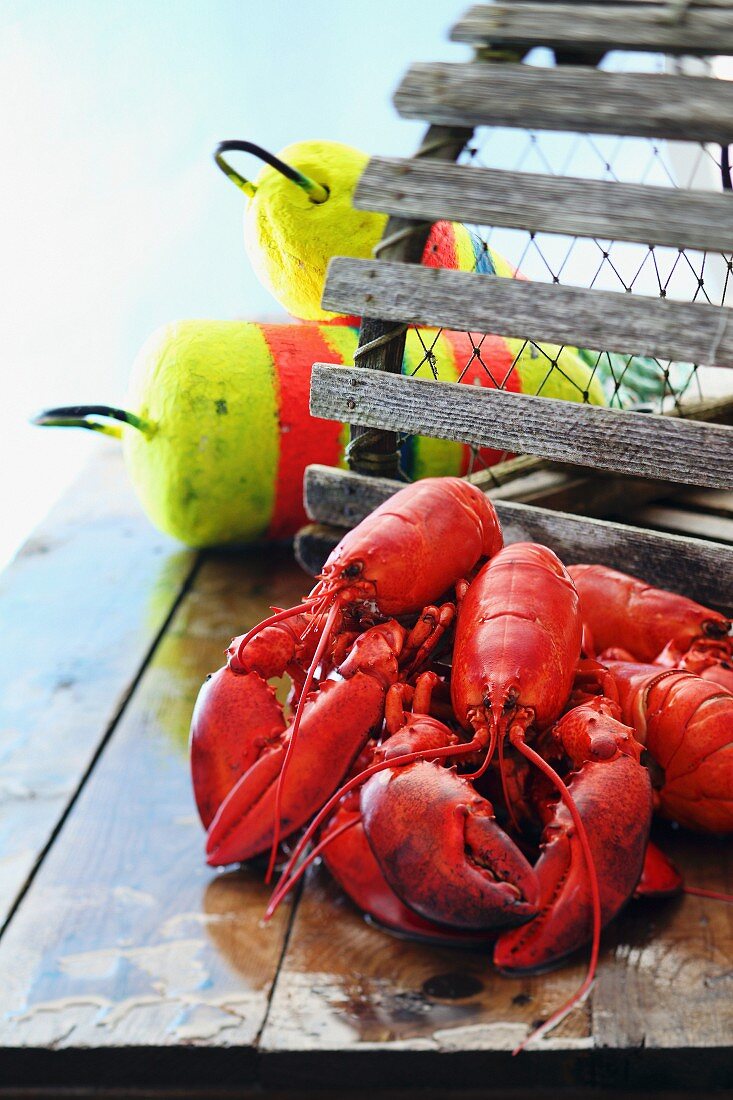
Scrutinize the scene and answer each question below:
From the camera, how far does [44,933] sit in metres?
1.05

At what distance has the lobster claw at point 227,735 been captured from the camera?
1114 mm

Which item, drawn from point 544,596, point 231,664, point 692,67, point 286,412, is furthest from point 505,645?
point 692,67

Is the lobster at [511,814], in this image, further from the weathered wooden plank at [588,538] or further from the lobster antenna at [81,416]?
the lobster antenna at [81,416]

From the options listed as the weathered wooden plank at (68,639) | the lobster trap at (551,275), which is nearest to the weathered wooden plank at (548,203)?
the lobster trap at (551,275)

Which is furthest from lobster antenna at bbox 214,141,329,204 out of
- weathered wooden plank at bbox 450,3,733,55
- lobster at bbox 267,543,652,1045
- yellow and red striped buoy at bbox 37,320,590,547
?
lobster at bbox 267,543,652,1045

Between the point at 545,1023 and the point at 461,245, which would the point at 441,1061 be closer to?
the point at 545,1023

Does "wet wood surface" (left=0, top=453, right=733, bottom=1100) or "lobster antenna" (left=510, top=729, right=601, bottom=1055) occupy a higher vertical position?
"lobster antenna" (left=510, top=729, right=601, bottom=1055)

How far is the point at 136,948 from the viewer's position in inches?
40.4

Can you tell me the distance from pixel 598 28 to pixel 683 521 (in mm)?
749

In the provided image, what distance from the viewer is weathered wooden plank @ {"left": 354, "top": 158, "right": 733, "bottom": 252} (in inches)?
42.1

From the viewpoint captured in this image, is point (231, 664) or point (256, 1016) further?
point (231, 664)

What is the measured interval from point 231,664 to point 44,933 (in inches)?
12.3

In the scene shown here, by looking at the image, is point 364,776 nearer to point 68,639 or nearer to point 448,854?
point 448,854

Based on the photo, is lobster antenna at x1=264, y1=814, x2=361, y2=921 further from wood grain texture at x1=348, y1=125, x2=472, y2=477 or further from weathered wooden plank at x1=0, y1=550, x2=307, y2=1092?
wood grain texture at x1=348, y1=125, x2=472, y2=477
